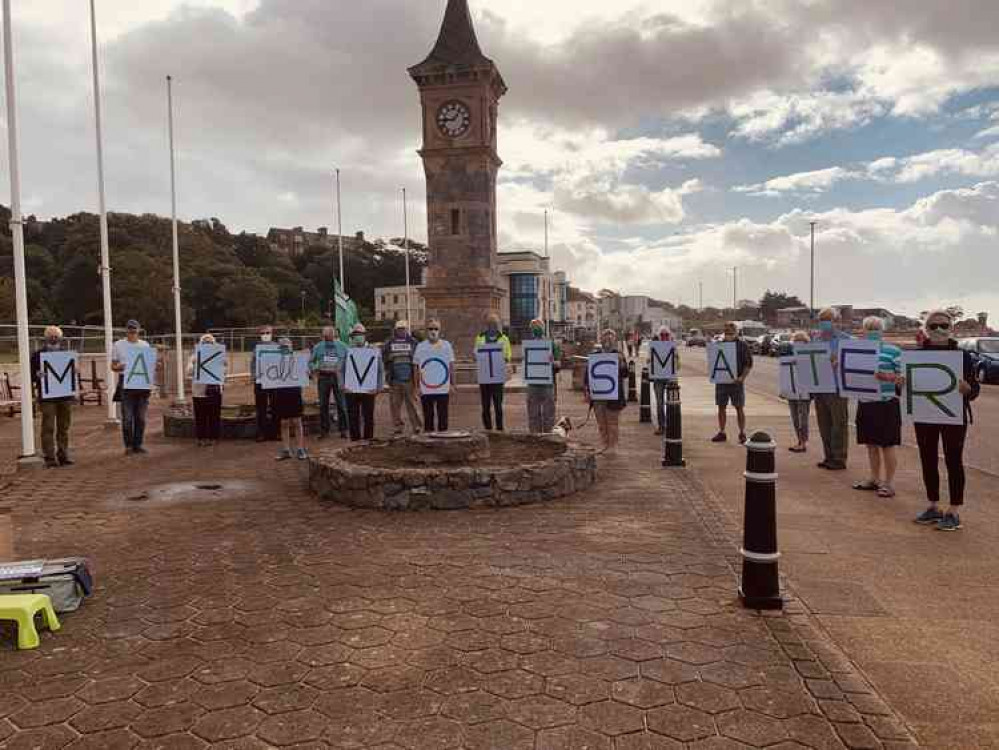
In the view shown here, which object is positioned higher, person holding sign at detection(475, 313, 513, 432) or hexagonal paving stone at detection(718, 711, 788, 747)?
person holding sign at detection(475, 313, 513, 432)

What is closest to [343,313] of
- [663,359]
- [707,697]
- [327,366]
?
[327,366]

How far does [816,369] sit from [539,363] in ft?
13.6

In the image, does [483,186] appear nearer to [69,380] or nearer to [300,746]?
[69,380]

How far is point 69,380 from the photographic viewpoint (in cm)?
1052

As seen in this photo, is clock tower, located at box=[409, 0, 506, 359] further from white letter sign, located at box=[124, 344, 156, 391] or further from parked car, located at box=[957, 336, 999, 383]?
parked car, located at box=[957, 336, 999, 383]

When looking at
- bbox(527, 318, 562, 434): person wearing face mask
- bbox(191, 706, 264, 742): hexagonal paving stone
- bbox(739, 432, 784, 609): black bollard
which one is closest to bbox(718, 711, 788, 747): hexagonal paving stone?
bbox(739, 432, 784, 609): black bollard

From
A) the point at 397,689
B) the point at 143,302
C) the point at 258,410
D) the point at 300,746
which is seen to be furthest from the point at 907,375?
the point at 143,302

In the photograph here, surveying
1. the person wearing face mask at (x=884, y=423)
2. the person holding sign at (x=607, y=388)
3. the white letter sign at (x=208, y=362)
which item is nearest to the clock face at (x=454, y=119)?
the white letter sign at (x=208, y=362)

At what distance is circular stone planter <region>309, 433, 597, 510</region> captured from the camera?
7578 millimetres

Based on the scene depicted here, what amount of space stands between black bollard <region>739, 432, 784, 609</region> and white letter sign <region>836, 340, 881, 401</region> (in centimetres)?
407

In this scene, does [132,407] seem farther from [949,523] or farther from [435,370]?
[949,523]

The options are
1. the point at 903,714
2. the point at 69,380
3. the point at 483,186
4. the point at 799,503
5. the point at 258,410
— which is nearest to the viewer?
the point at 903,714

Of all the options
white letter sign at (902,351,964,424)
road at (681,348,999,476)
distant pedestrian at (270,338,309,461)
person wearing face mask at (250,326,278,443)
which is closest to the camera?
white letter sign at (902,351,964,424)

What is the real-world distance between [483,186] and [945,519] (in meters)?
20.4
